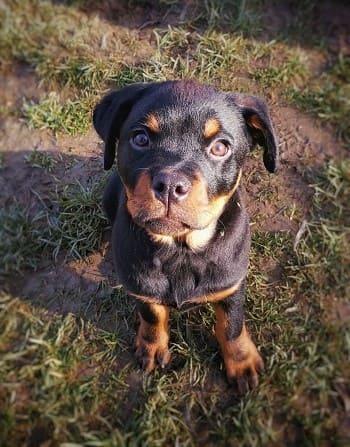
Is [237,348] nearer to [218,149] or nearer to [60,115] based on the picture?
[218,149]

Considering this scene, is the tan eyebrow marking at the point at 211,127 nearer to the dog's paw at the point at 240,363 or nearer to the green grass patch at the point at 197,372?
the dog's paw at the point at 240,363

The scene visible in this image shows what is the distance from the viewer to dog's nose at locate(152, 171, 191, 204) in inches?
77.8

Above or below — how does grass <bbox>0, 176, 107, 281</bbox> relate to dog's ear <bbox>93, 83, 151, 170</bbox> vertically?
below

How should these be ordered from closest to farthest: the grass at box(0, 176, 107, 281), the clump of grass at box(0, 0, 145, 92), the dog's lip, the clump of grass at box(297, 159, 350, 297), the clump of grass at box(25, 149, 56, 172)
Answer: the dog's lip → the clump of grass at box(297, 159, 350, 297) → the grass at box(0, 176, 107, 281) → the clump of grass at box(25, 149, 56, 172) → the clump of grass at box(0, 0, 145, 92)

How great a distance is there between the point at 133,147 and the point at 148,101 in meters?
0.25

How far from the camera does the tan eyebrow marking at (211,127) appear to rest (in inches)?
87.3

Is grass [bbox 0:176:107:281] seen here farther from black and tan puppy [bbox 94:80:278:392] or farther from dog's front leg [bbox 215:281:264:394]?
dog's front leg [bbox 215:281:264:394]

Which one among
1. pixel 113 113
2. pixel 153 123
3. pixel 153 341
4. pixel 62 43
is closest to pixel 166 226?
pixel 153 123

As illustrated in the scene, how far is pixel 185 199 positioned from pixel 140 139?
481 millimetres

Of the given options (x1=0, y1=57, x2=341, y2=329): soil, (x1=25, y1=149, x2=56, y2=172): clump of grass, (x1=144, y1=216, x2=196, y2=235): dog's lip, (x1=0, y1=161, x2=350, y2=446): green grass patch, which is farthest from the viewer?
(x1=25, y1=149, x2=56, y2=172): clump of grass

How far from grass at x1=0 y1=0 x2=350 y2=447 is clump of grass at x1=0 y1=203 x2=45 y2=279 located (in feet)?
0.04

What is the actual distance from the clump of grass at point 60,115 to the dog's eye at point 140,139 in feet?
5.91

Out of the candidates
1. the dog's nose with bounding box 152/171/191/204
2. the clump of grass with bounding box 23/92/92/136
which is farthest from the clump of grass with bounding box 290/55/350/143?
the dog's nose with bounding box 152/171/191/204

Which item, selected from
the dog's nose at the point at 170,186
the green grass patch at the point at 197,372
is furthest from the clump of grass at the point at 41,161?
the dog's nose at the point at 170,186
